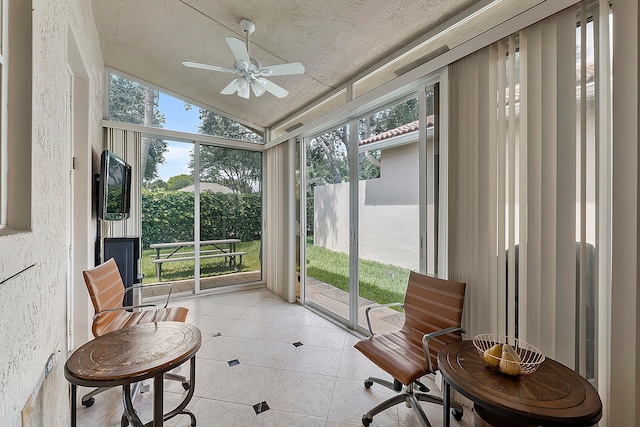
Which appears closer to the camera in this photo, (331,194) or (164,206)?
(331,194)

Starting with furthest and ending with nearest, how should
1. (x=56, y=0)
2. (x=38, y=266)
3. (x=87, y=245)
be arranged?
(x=87, y=245) → (x=56, y=0) → (x=38, y=266)

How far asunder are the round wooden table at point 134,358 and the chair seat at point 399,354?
1158mm

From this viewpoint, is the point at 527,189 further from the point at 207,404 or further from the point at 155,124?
the point at 155,124

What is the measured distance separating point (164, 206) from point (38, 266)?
328cm

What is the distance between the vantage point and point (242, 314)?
3.77 m

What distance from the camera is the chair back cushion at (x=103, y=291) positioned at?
2.04m

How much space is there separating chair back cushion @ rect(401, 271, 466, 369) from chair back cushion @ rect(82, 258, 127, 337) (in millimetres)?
2386

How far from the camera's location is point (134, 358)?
55.3 inches

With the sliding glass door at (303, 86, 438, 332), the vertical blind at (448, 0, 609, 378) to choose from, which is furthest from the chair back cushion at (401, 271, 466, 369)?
the sliding glass door at (303, 86, 438, 332)

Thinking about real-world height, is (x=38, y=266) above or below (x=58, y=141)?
below

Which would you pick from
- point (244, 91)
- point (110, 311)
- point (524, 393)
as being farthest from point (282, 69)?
point (524, 393)

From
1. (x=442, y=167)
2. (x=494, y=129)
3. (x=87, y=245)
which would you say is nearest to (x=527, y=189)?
(x=494, y=129)

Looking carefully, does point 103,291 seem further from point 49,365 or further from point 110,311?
point 49,365

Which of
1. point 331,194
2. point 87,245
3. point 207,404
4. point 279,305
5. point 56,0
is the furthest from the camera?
point 279,305
